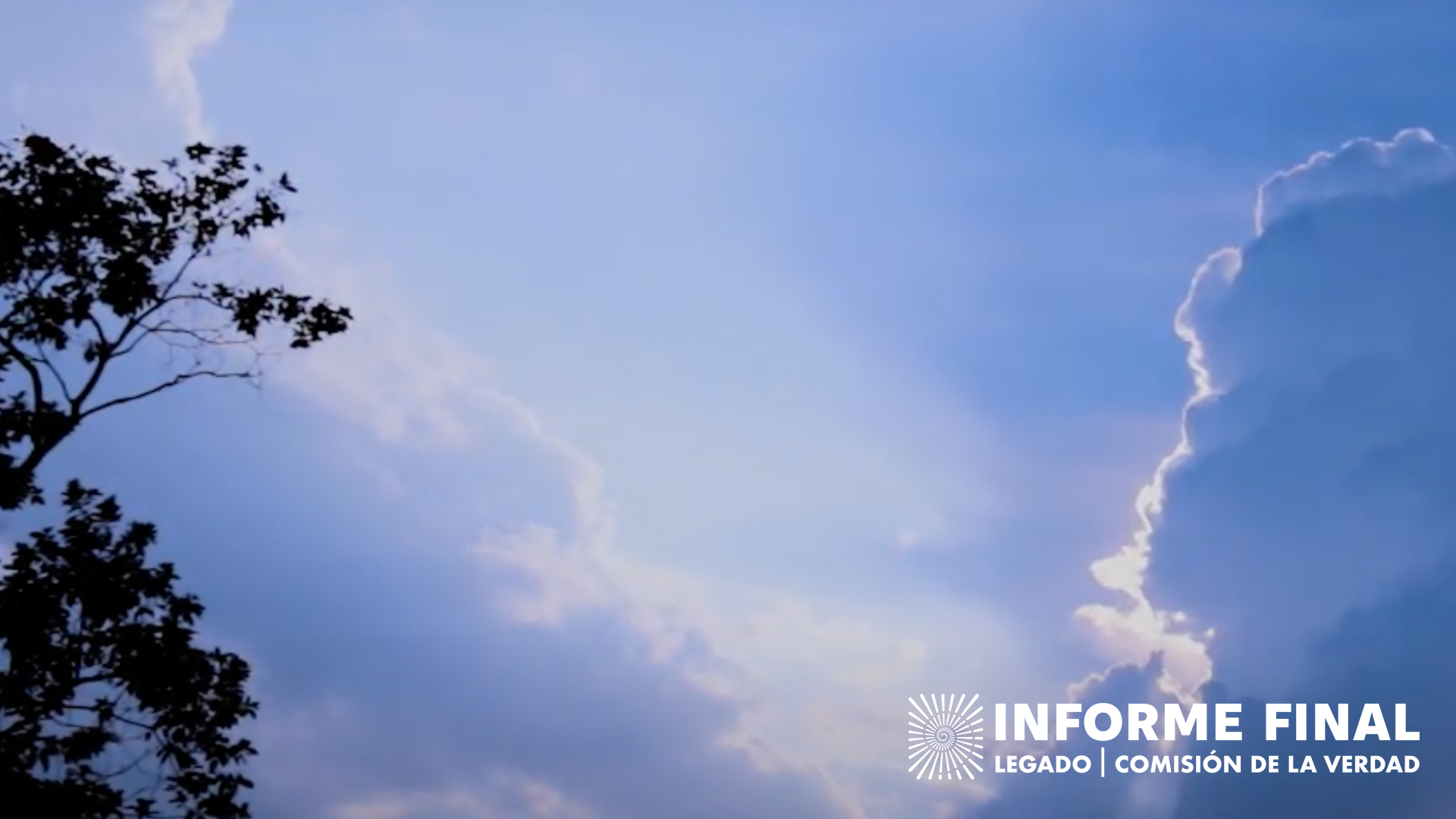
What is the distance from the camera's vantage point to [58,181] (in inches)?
763

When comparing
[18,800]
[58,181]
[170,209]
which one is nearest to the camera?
[18,800]

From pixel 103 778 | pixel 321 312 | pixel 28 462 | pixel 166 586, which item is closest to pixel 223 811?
pixel 103 778

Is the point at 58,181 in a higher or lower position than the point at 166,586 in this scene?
higher

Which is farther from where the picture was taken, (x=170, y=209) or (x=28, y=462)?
(x=170, y=209)

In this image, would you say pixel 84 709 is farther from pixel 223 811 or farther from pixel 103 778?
pixel 223 811

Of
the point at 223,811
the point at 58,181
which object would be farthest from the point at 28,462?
the point at 223,811

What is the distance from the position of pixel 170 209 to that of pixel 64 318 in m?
2.14

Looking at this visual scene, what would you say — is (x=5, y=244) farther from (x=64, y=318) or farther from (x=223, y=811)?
(x=223, y=811)

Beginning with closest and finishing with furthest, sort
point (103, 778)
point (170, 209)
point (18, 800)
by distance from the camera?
1. point (18, 800)
2. point (103, 778)
3. point (170, 209)

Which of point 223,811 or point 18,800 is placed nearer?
point 18,800

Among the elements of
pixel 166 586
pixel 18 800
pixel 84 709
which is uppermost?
pixel 166 586

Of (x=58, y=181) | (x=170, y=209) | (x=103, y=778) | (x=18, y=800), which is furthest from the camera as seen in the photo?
(x=170, y=209)

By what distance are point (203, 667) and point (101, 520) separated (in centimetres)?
237

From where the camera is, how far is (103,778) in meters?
18.1
